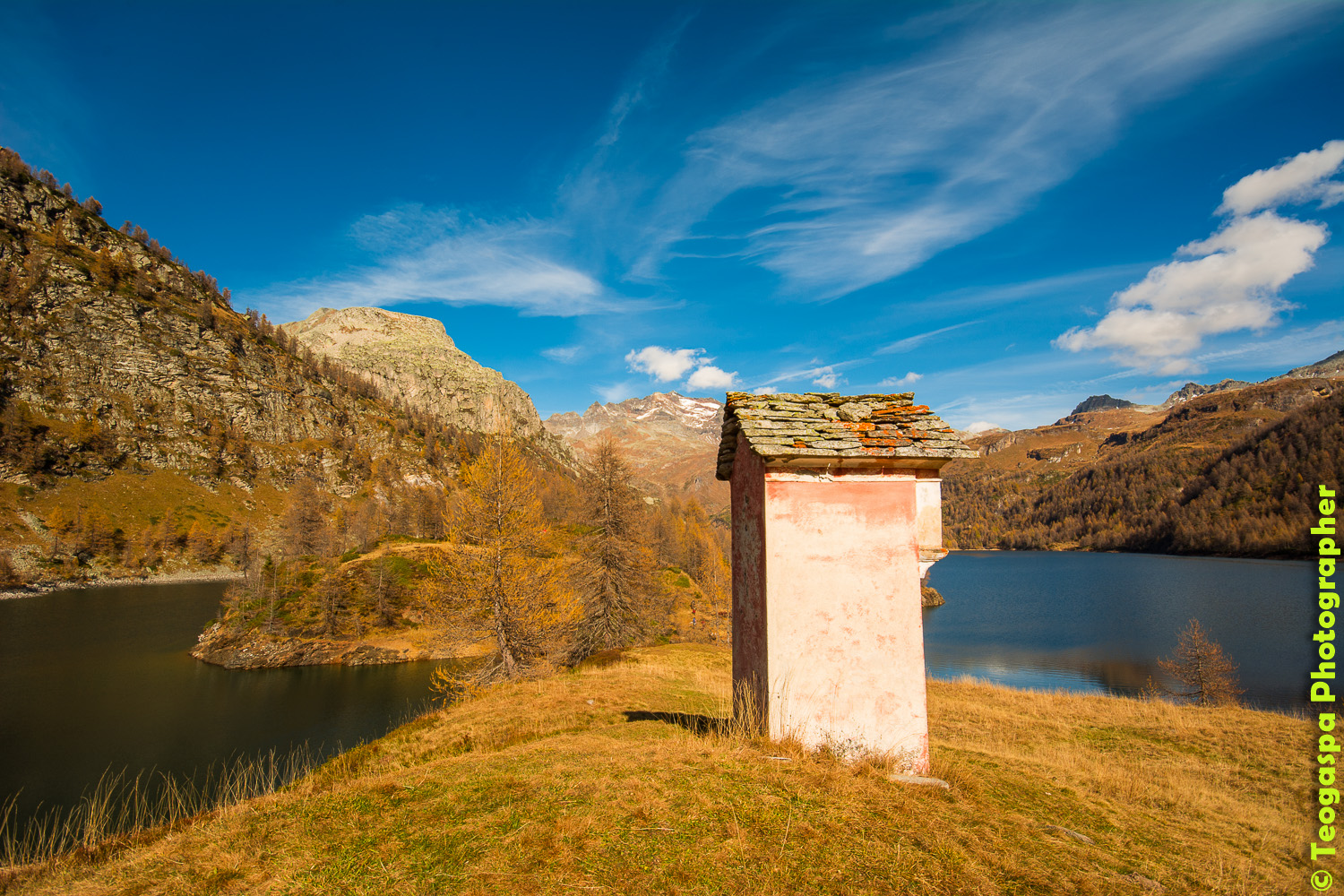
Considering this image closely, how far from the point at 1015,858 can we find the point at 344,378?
169764 millimetres

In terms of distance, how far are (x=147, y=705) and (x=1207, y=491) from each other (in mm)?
176587

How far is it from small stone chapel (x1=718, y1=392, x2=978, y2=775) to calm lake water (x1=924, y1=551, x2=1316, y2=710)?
28102mm

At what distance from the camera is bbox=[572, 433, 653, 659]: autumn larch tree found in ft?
81.1

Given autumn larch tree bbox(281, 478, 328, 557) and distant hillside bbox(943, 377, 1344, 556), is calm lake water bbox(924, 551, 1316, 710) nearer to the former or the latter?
distant hillside bbox(943, 377, 1344, 556)

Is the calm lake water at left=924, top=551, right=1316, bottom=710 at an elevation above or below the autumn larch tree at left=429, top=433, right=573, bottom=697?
Result: below

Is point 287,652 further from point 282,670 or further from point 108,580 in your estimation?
point 108,580

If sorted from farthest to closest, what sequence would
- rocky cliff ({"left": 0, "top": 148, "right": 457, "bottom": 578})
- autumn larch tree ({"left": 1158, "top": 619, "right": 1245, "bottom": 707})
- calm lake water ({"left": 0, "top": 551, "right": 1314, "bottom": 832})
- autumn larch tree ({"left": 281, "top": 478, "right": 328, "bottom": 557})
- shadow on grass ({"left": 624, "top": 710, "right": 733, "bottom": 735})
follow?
rocky cliff ({"left": 0, "top": 148, "right": 457, "bottom": 578})
autumn larch tree ({"left": 281, "top": 478, "right": 328, "bottom": 557})
calm lake water ({"left": 0, "top": 551, "right": 1314, "bottom": 832})
autumn larch tree ({"left": 1158, "top": 619, "right": 1245, "bottom": 707})
shadow on grass ({"left": 624, "top": 710, "right": 733, "bottom": 735})

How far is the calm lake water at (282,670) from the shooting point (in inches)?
1054

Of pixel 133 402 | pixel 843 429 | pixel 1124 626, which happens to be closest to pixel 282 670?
pixel 843 429

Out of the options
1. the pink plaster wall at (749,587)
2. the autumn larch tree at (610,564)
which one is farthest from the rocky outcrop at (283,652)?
the pink plaster wall at (749,587)

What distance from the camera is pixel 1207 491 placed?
121875mm

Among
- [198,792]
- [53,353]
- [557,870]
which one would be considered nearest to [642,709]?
[557,870]

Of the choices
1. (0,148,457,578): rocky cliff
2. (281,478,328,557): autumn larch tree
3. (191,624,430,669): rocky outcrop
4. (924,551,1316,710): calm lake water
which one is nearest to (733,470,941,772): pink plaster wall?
(924,551,1316,710): calm lake water

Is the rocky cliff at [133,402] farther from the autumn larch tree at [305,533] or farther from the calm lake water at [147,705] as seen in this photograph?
the calm lake water at [147,705]
